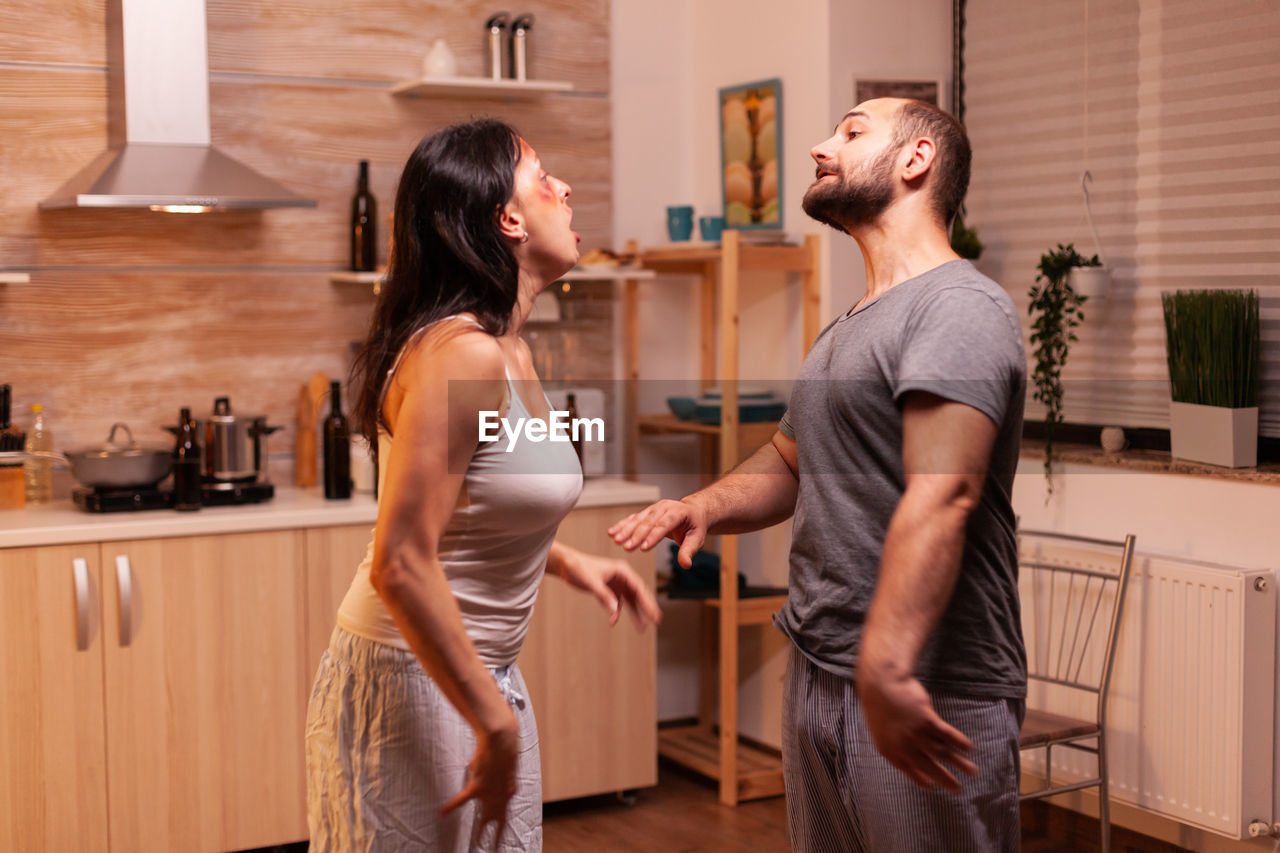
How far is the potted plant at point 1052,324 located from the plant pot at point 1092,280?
23mm

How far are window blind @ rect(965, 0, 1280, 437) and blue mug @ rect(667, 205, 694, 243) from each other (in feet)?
2.61

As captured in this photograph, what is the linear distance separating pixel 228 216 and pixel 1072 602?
241 cm

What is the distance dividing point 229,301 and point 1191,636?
256cm

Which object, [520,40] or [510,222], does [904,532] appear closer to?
[510,222]

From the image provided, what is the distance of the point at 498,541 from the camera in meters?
1.52

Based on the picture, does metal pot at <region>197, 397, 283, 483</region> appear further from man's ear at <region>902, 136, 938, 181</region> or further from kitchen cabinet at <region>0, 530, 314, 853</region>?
man's ear at <region>902, 136, 938, 181</region>

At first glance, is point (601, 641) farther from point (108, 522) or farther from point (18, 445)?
point (18, 445)

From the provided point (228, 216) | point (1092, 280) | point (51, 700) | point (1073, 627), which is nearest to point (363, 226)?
point (228, 216)

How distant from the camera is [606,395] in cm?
398

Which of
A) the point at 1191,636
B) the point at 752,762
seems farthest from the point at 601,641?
the point at 1191,636

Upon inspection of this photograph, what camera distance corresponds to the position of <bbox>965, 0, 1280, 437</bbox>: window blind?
9.62 feet

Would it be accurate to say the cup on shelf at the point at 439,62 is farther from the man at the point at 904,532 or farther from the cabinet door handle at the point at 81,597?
the man at the point at 904,532

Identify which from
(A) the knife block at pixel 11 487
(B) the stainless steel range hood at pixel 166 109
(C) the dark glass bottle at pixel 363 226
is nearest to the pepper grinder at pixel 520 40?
(C) the dark glass bottle at pixel 363 226

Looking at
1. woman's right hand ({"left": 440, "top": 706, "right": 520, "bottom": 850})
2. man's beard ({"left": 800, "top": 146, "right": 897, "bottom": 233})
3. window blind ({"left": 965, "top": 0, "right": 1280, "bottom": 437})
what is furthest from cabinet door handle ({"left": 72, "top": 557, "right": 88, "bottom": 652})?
window blind ({"left": 965, "top": 0, "right": 1280, "bottom": 437})
